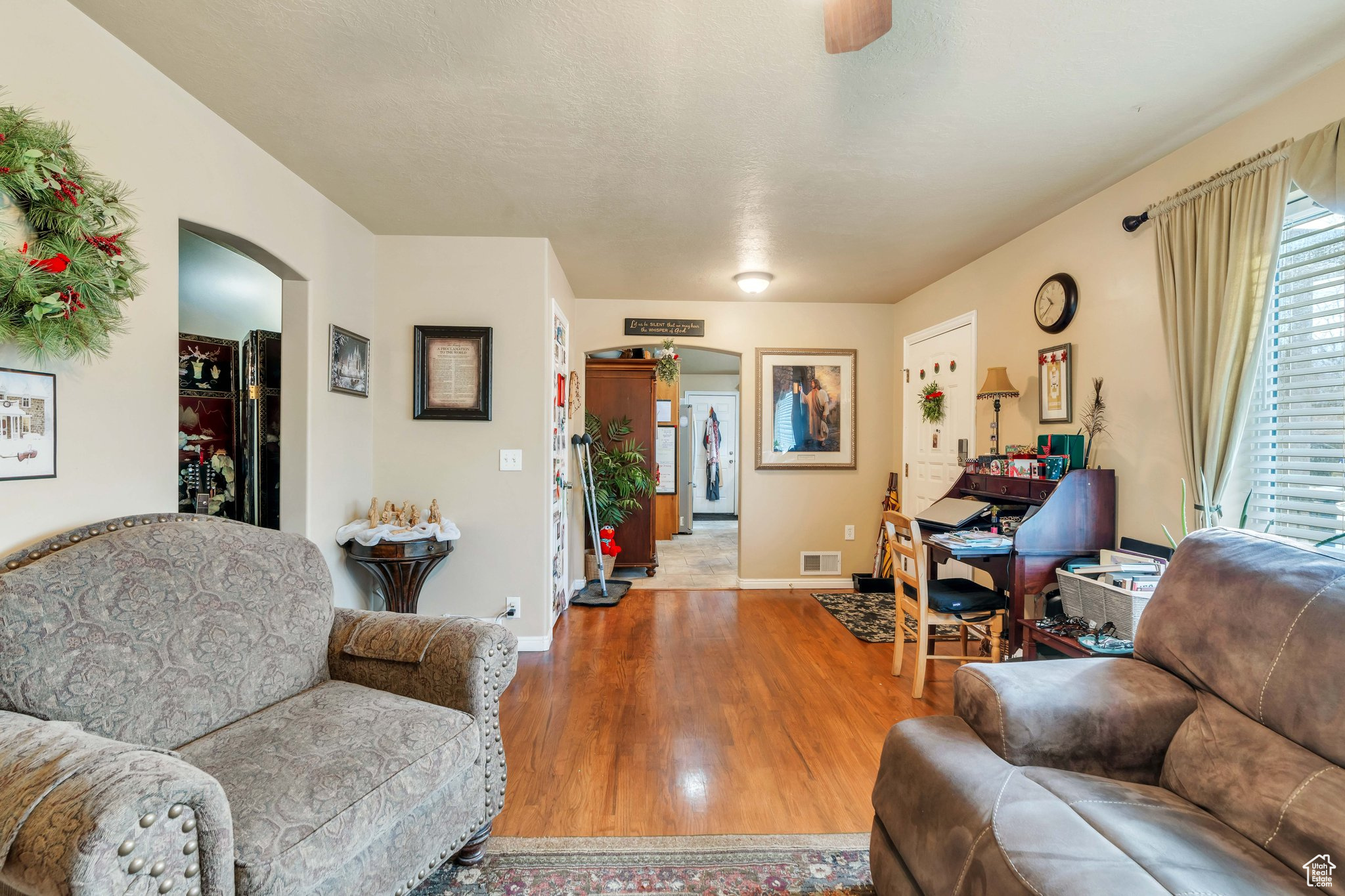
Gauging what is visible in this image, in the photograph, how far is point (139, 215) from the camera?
6.04ft

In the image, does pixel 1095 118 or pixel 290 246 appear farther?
pixel 290 246

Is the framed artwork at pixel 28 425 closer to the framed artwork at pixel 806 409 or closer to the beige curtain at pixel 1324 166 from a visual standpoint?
the beige curtain at pixel 1324 166

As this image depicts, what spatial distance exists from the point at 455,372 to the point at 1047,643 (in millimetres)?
3394

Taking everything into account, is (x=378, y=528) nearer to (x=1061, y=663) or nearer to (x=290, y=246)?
(x=290, y=246)

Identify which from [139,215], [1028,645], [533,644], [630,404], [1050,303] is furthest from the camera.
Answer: [630,404]

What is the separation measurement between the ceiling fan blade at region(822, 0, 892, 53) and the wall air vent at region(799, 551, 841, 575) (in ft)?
14.4

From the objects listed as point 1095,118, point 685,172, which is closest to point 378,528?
point 685,172

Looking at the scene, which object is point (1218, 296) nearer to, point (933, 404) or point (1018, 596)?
point (1018, 596)

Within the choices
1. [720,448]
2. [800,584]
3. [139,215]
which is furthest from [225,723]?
[720,448]

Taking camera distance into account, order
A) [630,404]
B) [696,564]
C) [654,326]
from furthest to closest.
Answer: [696,564] < [630,404] < [654,326]

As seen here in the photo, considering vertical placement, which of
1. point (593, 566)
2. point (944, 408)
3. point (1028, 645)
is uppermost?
point (944, 408)

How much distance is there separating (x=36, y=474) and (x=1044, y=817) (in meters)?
2.58

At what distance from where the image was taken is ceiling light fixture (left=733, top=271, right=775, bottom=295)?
4.18 m

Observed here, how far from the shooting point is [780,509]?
17.0 feet
